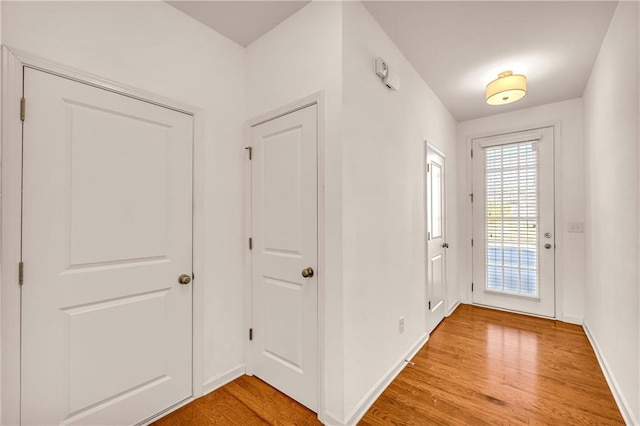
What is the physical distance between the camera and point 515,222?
3.67m

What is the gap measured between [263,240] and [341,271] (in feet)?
2.42

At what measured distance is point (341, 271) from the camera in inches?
65.9

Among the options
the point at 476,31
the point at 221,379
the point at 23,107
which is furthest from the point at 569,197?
the point at 23,107

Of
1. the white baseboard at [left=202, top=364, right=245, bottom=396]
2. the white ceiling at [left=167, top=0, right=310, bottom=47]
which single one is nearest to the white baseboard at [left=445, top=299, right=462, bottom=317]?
the white baseboard at [left=202, top=364, right=245, bottom=396]

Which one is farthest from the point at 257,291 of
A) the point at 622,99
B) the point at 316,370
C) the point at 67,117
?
the point at 622,99

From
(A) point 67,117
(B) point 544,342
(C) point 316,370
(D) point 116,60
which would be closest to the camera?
(A) point 67,117

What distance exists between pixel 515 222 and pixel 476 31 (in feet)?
8.26

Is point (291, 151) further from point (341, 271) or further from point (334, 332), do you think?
point (334, 332)

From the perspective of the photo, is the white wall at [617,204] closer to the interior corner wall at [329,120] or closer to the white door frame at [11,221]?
the interior corner wall at [329,120]

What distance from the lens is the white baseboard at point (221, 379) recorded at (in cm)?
199

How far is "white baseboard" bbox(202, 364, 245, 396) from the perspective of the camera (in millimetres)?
1992

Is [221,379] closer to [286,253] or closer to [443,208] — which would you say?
[286,253]

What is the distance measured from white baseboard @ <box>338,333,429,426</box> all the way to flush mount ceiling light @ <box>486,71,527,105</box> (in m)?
2.43

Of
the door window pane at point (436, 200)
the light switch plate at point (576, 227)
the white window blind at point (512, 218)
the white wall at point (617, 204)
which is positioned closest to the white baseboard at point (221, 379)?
the door window pane at point (436, 200)
